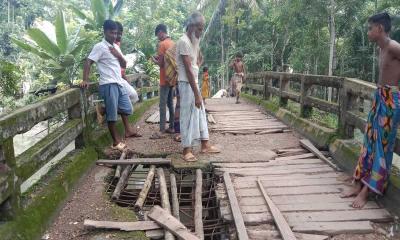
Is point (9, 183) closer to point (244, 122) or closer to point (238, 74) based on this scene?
point (244, 122)

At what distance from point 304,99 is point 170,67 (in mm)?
2539

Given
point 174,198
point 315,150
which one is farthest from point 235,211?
point 315,150

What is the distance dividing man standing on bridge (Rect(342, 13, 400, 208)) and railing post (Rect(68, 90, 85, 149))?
3.39 metres

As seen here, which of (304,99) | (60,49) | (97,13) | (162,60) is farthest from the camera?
(97,13)

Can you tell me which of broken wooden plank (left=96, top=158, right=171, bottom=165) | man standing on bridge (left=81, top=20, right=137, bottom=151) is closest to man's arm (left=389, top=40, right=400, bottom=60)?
broken wooden plank (left=96, top=158, right=171, bottom=165)

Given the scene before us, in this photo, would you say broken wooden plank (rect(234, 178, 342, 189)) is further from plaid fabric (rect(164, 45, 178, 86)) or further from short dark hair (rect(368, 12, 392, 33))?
plaid fabric (rect(164, 45, 178, 86))

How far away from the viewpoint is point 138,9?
67.1 feet

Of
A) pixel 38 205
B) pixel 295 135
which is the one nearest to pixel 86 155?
pixel 38 205

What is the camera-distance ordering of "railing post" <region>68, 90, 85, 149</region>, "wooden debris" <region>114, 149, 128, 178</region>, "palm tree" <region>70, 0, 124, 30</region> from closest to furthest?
"wooden debris" <region>114, 149, 128, 178</region> < "railing post" <region>68, 90, 85, 149</region> < "palm tree" <region>70, 0, 124, 30</region>

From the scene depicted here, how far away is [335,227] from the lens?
3277mm

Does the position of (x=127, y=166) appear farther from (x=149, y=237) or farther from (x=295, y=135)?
(x=295, y=135)

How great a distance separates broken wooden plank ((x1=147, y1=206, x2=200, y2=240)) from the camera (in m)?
3.09

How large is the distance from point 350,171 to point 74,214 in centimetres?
310

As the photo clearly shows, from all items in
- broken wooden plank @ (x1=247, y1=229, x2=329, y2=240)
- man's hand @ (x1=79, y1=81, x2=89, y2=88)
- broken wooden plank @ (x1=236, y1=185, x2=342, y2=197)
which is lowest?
broken wooden plank @ (x1=247, y1=229, x2=329, y2=240)
